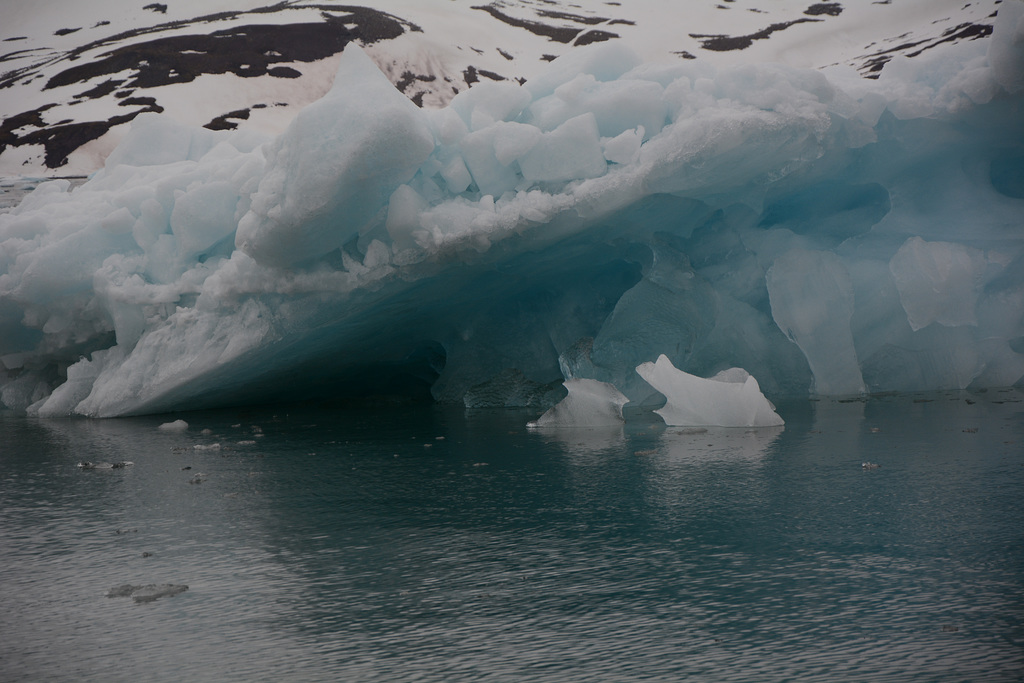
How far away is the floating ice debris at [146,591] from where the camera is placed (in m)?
1.71

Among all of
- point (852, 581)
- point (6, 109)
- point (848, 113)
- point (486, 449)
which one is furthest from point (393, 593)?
point (6, 109)

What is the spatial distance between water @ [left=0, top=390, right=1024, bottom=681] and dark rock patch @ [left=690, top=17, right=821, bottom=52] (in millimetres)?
26605

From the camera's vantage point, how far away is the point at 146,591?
1.74m

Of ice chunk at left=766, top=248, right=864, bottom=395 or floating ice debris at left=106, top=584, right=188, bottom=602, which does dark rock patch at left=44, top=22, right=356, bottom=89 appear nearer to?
ice chunk at left=766, top=248, right=864, bottom=395

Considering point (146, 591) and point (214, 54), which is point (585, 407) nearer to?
point (146, 591)

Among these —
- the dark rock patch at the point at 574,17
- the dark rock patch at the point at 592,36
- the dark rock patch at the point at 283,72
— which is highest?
the dark rock patch at the point at 574,17

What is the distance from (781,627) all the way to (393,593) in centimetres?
74

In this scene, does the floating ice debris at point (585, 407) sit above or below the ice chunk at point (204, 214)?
below

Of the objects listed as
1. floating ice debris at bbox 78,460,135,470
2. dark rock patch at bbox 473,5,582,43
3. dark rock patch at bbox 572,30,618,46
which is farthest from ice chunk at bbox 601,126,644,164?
dark rock patch at bbox 473,5,582,43

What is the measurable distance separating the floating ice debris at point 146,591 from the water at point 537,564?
2cm

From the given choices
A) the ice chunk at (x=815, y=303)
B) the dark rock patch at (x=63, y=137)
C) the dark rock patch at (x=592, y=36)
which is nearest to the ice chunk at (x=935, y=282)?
the ice chunk at (x=815, y=303)

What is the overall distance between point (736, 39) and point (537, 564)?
98.4 feet

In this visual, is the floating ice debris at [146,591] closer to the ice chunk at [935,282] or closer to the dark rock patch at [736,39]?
the ice chunk at [935,282]

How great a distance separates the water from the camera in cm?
134
